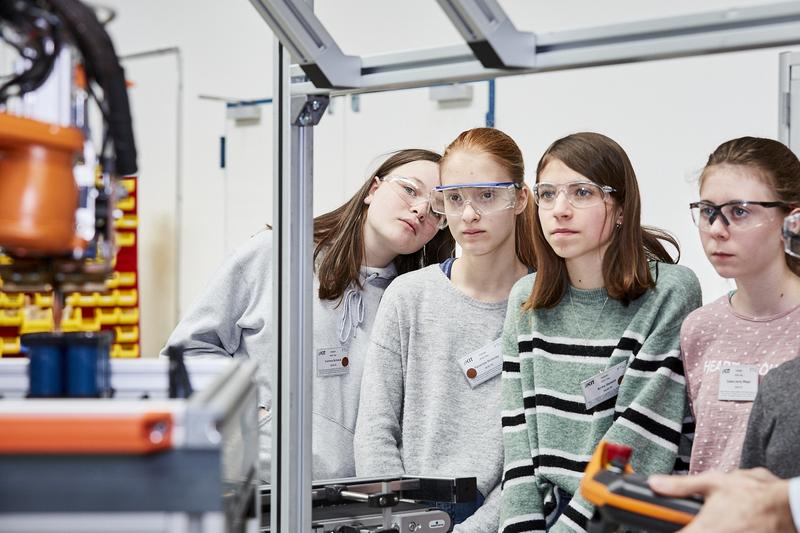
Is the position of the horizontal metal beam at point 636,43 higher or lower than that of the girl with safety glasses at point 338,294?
higher

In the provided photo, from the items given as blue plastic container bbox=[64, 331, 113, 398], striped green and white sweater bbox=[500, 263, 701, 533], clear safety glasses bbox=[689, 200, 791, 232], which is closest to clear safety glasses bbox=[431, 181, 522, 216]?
striped green and white sweater bbox=[500, 263, 701, 533]

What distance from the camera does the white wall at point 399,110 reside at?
3439mm

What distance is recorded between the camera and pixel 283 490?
1650 millimetres

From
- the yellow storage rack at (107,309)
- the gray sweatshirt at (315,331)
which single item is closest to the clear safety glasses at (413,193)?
the gray sweatshirt at (315,331)

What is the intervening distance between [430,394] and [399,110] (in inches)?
85.7

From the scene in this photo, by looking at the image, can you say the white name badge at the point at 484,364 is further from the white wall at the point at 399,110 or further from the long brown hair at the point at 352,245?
the white wall at the point at 399,110

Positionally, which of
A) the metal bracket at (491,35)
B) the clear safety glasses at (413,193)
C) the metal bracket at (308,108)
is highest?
the metal bracket at (491,35)

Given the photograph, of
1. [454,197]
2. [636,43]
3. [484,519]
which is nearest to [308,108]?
[636,43]

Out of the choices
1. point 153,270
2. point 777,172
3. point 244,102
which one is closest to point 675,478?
point 777,172

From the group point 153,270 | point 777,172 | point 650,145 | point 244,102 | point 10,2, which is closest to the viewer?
point 10,2

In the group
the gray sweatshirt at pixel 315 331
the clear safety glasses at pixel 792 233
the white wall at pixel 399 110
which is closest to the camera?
the clear safety glasses at pixel 792 233

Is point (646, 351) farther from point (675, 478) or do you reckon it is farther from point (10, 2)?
point (10, 2)

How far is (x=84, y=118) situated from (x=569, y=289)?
138 centimetres

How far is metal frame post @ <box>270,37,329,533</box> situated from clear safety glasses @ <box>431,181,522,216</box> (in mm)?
630
